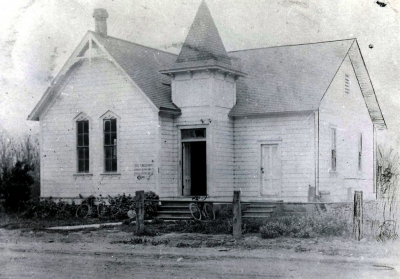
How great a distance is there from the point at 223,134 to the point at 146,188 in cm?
347

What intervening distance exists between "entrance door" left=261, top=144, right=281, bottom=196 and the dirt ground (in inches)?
265

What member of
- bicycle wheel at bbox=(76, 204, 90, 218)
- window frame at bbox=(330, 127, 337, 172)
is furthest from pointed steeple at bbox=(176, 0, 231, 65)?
bicycle wheel at bbox=(76, 204, 90, 218)

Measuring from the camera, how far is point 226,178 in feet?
74.2

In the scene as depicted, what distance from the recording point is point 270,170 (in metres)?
22.3

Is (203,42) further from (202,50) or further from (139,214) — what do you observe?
(139,214)

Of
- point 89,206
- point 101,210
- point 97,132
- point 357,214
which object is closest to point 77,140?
point 97,132

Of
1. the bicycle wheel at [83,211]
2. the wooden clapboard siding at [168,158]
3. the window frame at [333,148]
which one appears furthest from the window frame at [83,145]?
the window frame at [333,148]

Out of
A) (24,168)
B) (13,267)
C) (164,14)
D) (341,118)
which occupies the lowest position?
(13,267)

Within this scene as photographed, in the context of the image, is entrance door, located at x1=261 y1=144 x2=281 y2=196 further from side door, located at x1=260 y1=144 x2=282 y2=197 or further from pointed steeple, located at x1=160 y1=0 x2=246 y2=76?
pointed steeple, located at x1=160 y1=0 x2=246 y2=76

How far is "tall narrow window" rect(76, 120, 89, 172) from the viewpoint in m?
23.4

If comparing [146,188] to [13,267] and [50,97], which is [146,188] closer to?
[50,97]

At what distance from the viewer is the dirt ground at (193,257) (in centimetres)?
1070

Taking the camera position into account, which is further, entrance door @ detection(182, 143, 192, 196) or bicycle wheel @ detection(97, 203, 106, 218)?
entrance door @ detection(182, 143, 192, 196)

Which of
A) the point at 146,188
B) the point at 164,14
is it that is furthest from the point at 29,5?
the point at 146,188
